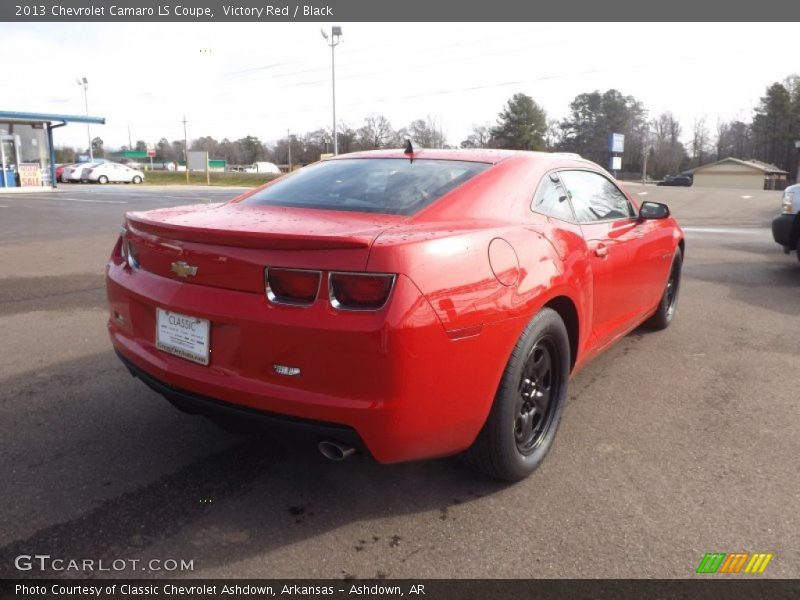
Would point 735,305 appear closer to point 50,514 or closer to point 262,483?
point 262,483

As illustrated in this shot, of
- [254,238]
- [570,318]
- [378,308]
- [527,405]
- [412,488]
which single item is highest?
[254,238]

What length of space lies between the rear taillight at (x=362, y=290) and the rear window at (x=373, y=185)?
24.8 inches

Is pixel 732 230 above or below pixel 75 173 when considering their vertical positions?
below

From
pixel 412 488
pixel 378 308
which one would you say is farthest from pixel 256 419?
pixel 412 488

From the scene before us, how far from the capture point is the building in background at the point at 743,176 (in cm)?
7619

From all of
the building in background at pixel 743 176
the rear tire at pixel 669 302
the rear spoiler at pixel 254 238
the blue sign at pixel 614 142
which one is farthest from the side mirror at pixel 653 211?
the building in background at pixel 743 176

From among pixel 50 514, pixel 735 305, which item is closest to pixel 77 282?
pixel 50 514

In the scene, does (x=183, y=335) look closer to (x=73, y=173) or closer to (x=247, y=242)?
(x=247, y=242)

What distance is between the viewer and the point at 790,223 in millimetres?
8203

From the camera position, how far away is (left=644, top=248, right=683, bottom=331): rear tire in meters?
5.27

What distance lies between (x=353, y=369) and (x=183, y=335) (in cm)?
77

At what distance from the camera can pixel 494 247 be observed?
2.59 m

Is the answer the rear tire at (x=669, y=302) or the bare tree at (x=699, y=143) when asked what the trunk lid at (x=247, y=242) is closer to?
the rear tire at (x=669, y=302)

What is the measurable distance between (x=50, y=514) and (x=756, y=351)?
4726 millimetres
